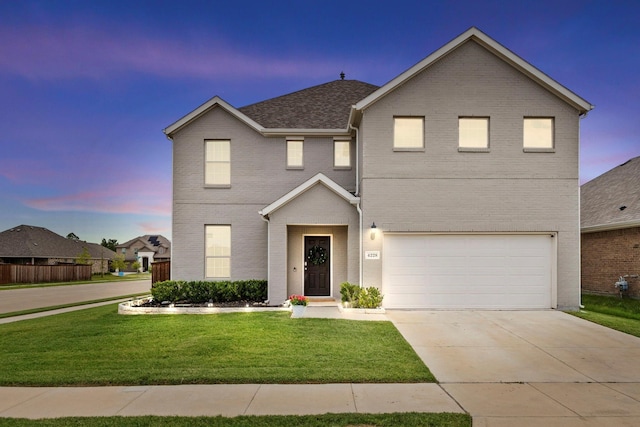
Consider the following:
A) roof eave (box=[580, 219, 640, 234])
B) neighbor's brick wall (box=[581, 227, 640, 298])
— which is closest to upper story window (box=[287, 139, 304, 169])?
roof eave (box=[580, 219, 640, 234])

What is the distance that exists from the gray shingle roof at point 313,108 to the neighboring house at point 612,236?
1188cm

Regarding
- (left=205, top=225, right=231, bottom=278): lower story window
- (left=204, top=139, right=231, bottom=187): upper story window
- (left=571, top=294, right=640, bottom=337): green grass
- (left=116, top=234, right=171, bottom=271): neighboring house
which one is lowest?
(left=116, top=234, right=171, bottom=271): neighboring house

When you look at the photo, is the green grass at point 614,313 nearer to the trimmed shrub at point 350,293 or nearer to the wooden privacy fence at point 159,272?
the trimmed shrub at point 350,293

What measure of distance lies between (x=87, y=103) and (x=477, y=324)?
26.9 m

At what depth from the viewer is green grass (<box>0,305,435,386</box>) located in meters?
6.70

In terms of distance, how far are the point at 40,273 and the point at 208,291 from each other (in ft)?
105

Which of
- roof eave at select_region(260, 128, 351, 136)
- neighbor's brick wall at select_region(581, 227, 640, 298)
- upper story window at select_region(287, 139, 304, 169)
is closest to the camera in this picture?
neighbor's brick wall at select_region(581, 227, 640, 298)

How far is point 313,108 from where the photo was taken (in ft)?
58.5

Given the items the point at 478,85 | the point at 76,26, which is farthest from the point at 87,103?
the point at 478,85

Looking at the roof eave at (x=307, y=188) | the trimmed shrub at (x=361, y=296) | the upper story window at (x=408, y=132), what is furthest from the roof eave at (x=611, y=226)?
the roof eave at (x=307, y=188)

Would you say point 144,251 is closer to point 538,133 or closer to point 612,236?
point 612,236

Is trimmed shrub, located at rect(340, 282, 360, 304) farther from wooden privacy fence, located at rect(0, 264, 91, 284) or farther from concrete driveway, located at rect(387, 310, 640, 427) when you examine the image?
wooden privacy fence, located at rect(0, 264, 91, 284)

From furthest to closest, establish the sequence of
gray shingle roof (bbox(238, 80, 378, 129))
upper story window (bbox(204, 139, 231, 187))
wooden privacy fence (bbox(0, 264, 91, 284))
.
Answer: wooden privacy fence (bbox(0, 264, 91, 284))
gray shingle roof (bbox(238, 80, 378, 129))
upper story window (bbox(204, 139, 231, 187))

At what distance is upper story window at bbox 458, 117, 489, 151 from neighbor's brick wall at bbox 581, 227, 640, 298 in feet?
25.9
